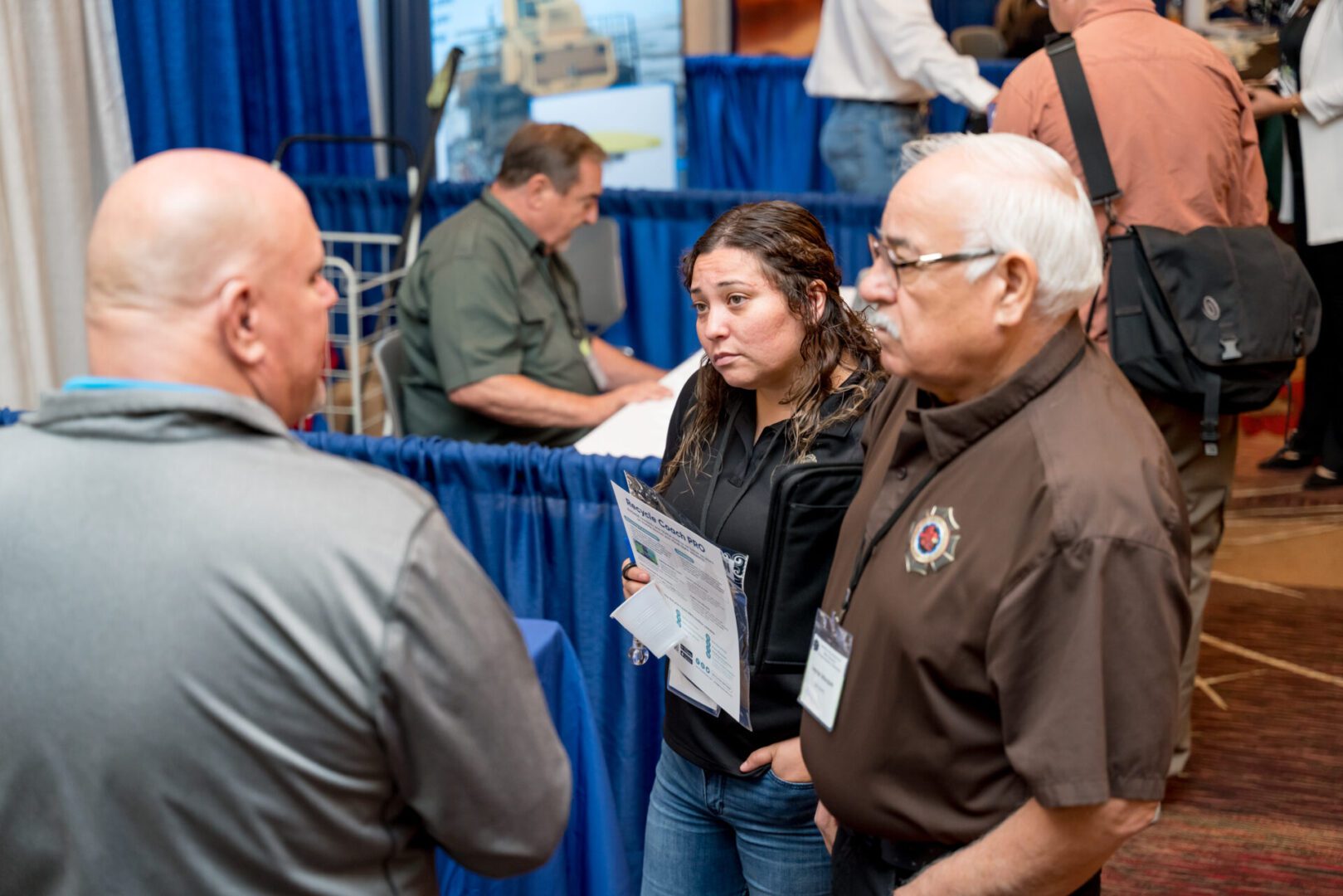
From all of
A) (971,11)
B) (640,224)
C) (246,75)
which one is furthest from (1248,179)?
(971,11)

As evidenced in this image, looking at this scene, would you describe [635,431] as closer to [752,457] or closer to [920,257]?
[752,457]

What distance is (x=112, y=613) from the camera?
97 centimetres

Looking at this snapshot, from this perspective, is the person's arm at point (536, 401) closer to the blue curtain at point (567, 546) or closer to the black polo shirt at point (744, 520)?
the blue curtain at point (567, 546)

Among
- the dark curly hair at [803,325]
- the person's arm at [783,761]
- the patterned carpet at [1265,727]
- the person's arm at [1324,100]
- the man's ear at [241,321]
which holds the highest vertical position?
the person's arm at [1324,100]

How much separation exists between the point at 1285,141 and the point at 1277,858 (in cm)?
256

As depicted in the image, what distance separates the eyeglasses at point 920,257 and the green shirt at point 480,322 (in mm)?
2069

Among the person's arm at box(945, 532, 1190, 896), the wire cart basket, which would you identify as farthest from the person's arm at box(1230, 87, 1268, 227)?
the wire cart basket

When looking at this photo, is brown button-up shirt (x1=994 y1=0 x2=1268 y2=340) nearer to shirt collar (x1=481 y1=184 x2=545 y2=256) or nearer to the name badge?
shirt collar (x1=481 y1=184 x2=545 y2=256)

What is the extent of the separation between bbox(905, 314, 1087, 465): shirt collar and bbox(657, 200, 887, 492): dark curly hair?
0.45 m

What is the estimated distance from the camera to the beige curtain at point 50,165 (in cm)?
327

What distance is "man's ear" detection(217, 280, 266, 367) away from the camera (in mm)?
1000

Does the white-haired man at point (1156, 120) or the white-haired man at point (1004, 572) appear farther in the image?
the white-haired man at point (1156, 120)

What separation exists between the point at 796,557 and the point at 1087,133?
4.41 ft

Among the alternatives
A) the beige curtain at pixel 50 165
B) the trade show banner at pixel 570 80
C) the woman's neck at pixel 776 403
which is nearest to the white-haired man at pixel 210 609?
the woman's neck at pixel 776 403
